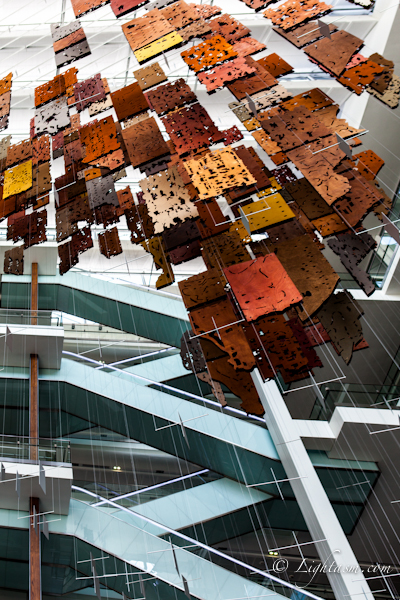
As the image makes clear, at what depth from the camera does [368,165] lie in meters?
5.12

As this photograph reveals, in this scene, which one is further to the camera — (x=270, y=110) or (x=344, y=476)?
(x=344, y=476)

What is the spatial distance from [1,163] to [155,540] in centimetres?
655

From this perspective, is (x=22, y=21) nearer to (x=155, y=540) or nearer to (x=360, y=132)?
(x=360, y=132)

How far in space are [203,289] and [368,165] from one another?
6.78 feet

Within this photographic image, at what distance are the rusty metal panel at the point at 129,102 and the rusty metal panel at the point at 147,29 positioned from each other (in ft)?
1.50

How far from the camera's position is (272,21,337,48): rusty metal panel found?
17.5 feet

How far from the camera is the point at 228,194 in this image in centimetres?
488

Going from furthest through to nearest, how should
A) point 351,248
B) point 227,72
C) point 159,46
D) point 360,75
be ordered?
point 159,46 → point 227,72 → point 360,75 → point 351,248

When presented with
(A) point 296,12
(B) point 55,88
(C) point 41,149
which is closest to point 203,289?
(A) point 296,12

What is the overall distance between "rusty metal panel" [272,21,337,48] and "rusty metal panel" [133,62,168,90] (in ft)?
4.86

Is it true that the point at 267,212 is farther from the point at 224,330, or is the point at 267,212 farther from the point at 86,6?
the point at 86,6

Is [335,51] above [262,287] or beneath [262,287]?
above

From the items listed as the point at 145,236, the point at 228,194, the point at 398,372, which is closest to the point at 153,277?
the point at 398,372

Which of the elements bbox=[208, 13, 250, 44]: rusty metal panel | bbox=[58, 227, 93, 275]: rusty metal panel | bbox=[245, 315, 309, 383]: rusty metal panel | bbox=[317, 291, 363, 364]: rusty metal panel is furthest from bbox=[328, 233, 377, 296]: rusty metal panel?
bbox=[58, 227, 93, 275]: rusty metal panel
